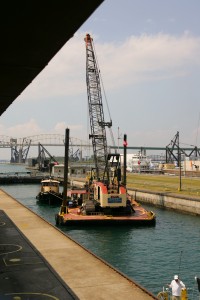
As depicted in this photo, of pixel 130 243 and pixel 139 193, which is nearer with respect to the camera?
pixel 130 243

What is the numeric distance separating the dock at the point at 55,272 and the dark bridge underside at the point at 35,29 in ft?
40.4

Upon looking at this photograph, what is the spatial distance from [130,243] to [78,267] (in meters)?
16.8

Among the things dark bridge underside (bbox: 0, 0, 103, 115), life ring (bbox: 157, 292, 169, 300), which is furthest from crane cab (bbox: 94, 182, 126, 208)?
dark bridge underside (bbox: 0, 0, 103, 115)

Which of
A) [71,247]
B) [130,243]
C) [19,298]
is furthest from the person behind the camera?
[130,243]

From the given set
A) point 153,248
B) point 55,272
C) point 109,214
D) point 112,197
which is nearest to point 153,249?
point 153,248

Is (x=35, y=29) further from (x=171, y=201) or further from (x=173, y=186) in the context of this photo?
(x=173, y=186)

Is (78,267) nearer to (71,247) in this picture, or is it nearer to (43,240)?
(71,247)

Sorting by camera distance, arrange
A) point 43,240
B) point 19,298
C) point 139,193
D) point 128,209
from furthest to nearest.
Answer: point 139,193 → point 128,209 → point 43,240 → point 19,298

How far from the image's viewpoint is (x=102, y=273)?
79.4ft

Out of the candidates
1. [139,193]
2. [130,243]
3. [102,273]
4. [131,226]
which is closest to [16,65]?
[102,273]

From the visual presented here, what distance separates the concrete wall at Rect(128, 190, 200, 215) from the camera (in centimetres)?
6006

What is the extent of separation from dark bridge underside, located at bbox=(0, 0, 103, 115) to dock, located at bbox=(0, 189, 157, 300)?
12.3 m

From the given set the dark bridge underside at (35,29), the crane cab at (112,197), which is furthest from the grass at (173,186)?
the dark bridge underside at (35,29)

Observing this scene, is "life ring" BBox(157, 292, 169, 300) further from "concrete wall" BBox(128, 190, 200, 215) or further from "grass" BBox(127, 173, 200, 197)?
"grass" BBox(127, 173, 200, 197)
